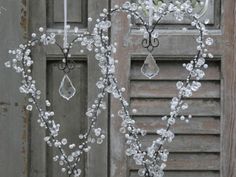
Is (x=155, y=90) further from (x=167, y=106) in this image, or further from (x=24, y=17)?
(x=24, y=17)

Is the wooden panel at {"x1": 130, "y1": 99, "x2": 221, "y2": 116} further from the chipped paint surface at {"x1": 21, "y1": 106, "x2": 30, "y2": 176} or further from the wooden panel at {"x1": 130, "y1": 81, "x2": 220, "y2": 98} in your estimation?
the chipped paint surface at {"x1": 21, "y1": 106, "x2": 30, "y2": 176}

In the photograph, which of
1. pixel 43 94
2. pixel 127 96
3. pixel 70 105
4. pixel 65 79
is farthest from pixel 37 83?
pixel 127 96

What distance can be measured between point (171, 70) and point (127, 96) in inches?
9.1

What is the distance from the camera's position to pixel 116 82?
8.36 feet

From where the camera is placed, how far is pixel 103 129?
8.63ft

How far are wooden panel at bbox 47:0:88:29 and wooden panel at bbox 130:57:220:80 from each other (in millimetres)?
298

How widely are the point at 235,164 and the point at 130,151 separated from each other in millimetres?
535

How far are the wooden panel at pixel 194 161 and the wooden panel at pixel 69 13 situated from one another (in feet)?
2.38

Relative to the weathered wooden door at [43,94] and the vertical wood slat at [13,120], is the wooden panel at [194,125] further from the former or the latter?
the vertical wood slat at [13,120]

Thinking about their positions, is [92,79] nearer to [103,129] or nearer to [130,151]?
[103,129]

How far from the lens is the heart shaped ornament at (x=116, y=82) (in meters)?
2.37

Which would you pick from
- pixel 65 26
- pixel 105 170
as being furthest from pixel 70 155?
pixel 65 26

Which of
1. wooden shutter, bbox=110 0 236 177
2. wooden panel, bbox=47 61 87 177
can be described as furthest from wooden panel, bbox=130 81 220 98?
wooden panel, bbox=47 61 87 177

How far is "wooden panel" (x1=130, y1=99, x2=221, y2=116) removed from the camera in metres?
2.63
